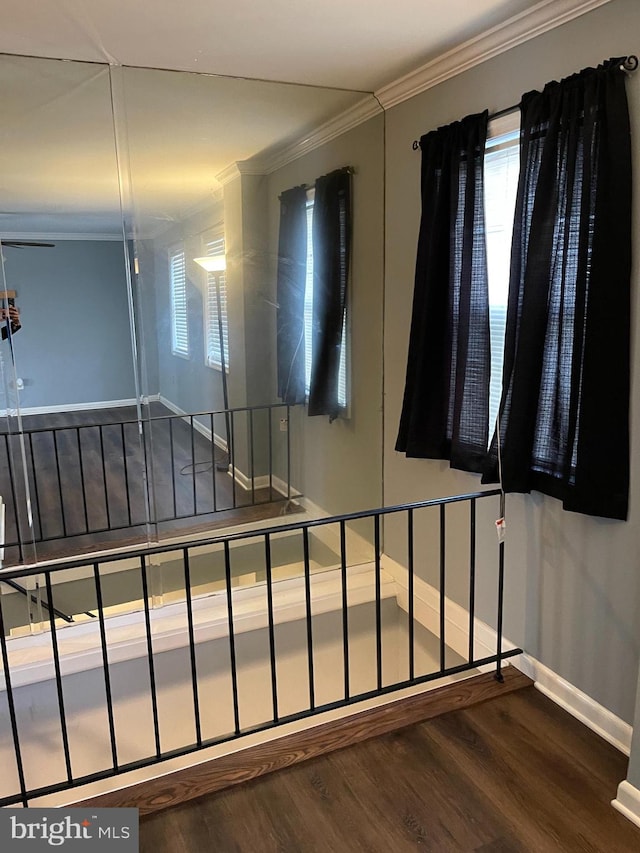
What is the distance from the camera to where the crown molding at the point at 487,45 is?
2.07 m

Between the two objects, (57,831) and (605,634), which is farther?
(605,634)

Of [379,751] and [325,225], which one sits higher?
[325,225]

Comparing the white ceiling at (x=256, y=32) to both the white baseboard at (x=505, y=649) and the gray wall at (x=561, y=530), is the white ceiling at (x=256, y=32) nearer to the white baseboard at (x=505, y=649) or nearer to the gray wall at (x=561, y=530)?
the gray wall at (x=561, y=530)

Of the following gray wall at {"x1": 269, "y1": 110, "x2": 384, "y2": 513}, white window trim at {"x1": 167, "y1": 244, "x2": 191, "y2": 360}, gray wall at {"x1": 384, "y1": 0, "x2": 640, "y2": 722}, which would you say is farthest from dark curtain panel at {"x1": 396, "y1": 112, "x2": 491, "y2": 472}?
white window trim at {"x1": 167, "y1": 244, "x2": 191, "y2": 360}

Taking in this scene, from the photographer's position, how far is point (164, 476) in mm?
3389

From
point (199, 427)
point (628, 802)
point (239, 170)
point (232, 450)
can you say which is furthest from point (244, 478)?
point (628, 802)

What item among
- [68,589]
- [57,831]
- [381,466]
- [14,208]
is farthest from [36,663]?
[14,208]

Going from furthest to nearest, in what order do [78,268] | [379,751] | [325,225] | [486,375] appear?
[78,268] < [325,225] < [486,375] < [379,751]

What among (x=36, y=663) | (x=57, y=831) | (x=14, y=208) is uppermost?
(x=14, y=208)

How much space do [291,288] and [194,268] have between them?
0.51 meters

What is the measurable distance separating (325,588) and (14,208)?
2.57 meters

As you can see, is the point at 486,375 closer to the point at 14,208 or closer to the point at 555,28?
the point at 555,28

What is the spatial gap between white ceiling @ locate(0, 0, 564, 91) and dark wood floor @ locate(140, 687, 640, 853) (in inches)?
94.1

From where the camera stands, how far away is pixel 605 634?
219 centimetres
